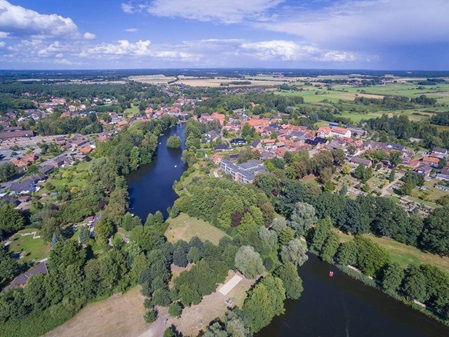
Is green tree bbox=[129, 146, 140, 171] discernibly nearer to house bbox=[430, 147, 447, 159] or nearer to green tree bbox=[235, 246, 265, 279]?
green tree bbox=[235, 246, 265, 279]

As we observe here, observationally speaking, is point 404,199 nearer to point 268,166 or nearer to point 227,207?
point 268,166

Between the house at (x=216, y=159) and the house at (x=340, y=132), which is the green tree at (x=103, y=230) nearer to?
the house at (x=216, y=159)

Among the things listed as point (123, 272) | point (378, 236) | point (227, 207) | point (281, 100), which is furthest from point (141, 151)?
point (281, 100)

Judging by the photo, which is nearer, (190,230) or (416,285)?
(416,285)

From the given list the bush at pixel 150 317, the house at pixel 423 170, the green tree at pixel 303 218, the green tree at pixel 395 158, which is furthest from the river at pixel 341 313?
the green tree at pixel 395 158

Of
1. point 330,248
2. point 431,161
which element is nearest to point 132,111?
point 431,161

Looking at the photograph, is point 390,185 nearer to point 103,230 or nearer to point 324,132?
point 324,132

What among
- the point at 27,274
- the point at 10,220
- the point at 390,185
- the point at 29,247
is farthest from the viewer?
the point at 390,185
